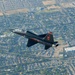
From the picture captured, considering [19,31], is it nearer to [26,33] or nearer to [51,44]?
[26,33]

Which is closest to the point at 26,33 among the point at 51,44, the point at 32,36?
the point at 32,36

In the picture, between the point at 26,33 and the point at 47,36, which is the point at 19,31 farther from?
the point at 47,36

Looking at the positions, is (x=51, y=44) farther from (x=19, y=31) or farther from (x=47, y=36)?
(x=19, y=31)

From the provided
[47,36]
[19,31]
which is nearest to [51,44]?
[47,36]

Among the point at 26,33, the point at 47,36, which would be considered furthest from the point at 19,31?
the point at 47,36

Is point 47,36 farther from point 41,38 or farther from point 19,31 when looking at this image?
point 19,31
